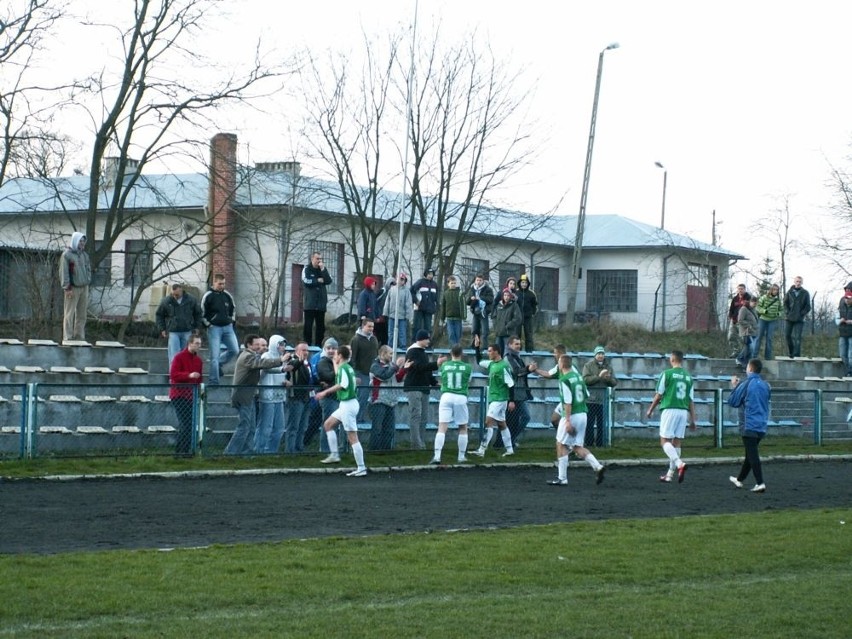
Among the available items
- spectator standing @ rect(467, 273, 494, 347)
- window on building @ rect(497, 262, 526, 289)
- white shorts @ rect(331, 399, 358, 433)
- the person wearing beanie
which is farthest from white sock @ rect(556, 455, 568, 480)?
window on building @ rect(497, 262, 526, 289)

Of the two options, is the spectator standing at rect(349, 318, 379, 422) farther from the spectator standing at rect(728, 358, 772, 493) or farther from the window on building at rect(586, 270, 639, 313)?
the window on building at rect(586, 270, 639, 313)

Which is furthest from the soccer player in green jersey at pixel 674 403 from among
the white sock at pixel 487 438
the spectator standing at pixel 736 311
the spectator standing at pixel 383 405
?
the spectator standing at pixel 736 311

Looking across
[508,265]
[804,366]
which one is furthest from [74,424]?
[508,265]

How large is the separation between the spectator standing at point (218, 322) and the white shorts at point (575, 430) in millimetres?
7027

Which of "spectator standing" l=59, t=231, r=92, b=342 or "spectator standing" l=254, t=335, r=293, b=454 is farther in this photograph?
"spectator standing" l=59, t=231, r=92, b=342

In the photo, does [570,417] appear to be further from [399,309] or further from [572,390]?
[399,309]

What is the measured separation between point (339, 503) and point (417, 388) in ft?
22.2

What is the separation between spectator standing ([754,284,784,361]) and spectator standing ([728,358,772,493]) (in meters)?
11.9

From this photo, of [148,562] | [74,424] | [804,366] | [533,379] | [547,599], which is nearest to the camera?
[547,599]

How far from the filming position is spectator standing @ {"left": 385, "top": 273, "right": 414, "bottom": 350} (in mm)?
25422

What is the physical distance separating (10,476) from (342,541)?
728 cm

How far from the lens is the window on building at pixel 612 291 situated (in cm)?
5062

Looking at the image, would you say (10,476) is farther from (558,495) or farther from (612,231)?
(612,231)

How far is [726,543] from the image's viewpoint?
42.2ft
